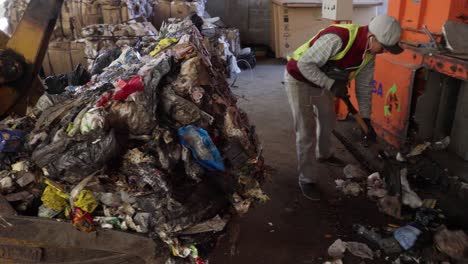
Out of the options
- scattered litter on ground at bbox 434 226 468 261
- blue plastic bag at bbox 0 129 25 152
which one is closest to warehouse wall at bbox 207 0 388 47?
scattered litter on ground at bbox 434 226 468 261

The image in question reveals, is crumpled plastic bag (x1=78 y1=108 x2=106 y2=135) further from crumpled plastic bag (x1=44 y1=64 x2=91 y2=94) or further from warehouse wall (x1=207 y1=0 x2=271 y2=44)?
warehouse wall (x1=207 y1=0 x2=271 y2=44)

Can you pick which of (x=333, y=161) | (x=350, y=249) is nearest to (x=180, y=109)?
(x=350, y=249)

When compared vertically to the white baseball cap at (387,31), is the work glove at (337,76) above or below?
below

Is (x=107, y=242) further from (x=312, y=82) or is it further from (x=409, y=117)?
(x=409, y=117)

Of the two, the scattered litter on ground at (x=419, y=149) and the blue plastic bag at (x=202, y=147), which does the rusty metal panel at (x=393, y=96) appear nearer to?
the scattered litter on ground at (x=419, y=149)

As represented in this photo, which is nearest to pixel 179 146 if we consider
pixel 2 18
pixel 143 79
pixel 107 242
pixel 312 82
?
pixel 143 79

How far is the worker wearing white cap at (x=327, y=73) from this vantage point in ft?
10.0

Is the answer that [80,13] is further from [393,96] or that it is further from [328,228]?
[328,228]

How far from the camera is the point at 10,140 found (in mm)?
2508

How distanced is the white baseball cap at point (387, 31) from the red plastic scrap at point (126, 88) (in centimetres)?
179

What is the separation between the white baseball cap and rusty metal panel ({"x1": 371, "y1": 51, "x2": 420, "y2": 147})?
2.07 feet

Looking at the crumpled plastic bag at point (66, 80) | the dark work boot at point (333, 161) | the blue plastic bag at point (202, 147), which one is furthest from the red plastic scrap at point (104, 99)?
the dark work boot at point (333, 161)

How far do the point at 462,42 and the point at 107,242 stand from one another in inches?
114

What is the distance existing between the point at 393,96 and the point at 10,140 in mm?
3301
